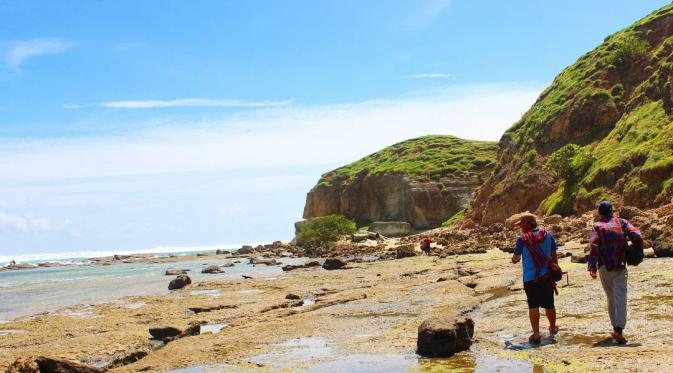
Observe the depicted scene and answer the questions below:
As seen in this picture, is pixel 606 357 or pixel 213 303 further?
pixel 213 303

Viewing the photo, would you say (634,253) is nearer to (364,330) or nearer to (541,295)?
(541,295)

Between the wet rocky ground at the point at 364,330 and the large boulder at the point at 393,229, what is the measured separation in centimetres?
6810

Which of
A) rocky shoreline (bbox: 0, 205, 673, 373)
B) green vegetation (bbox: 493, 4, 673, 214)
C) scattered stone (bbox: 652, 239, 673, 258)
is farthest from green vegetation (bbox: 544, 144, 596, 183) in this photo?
scattered stone (bbox: 652, 239, 673, 258)

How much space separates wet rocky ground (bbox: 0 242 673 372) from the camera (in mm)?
9305

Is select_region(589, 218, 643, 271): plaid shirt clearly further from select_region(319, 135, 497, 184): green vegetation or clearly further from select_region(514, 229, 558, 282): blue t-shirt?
select_region(319, 135, 497, 184): green vegetation

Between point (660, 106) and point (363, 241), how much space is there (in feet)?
137

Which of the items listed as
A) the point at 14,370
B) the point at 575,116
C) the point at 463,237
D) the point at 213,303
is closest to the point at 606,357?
the point at 14,370

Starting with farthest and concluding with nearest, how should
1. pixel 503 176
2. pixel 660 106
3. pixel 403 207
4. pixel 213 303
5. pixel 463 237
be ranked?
pixel 403 207 < pixel 503 176 < pixel 463 237 < pixel 660 106 < pixel 213 303

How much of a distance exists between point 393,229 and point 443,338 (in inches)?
3290

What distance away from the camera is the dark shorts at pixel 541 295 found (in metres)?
10.5

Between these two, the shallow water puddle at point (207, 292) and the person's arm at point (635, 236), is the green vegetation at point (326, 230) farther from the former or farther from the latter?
the person's arm at point (635, 236)

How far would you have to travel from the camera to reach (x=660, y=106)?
155ft

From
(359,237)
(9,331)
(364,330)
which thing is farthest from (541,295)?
(359,237)

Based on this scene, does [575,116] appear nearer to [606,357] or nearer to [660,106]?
[660,106]
